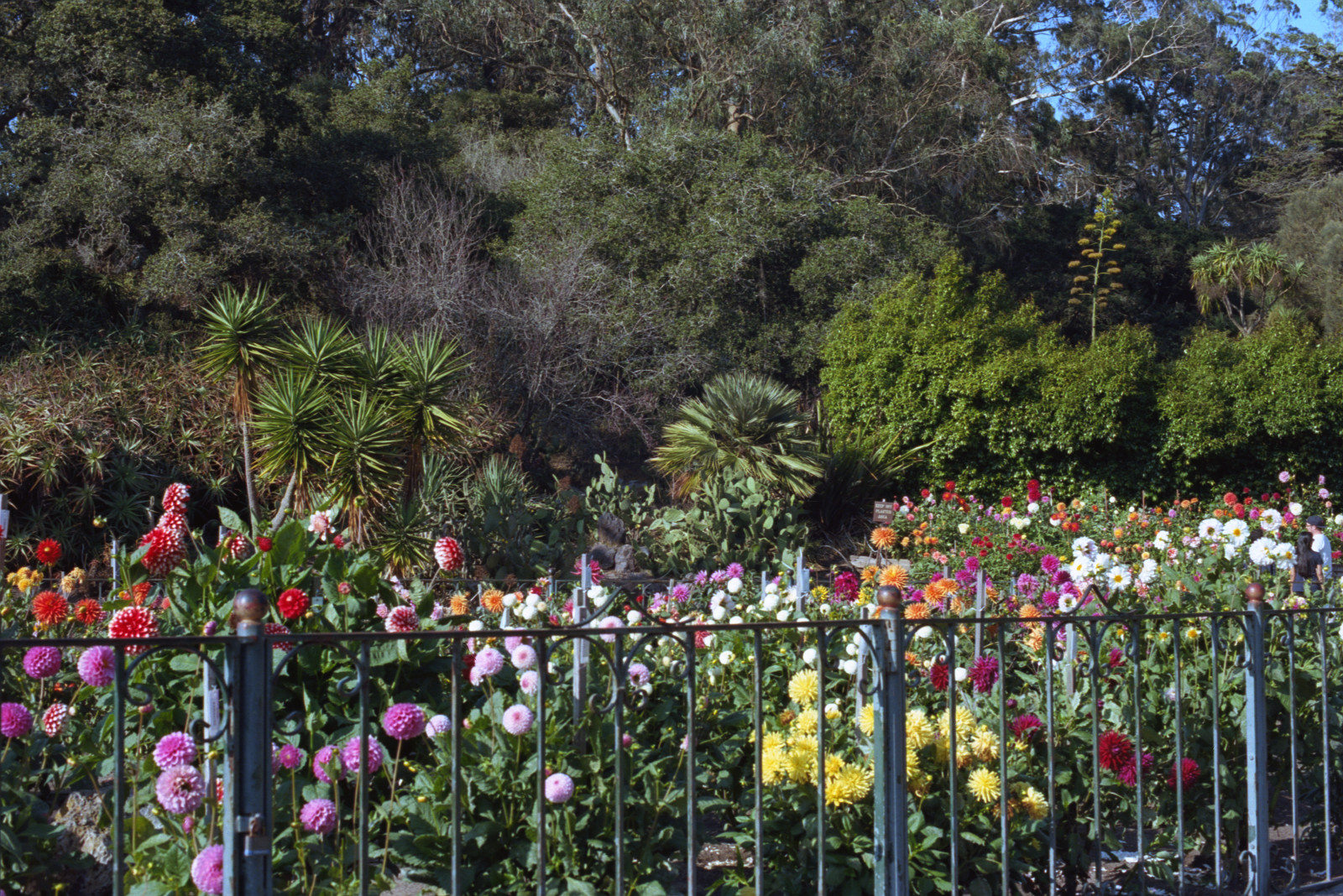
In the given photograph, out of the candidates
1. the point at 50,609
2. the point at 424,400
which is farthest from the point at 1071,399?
the point at 50,609

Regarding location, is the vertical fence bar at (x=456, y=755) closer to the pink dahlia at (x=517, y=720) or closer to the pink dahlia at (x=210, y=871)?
the pink dahlia at (x=517, y=720)

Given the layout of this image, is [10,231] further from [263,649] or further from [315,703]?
[263,649]

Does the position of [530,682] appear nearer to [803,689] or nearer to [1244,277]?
[803,689]

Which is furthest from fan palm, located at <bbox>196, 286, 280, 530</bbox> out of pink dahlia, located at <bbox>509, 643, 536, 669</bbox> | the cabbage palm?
pink dahlia, located at <bbox>509, 643, 536, 669</bbox>

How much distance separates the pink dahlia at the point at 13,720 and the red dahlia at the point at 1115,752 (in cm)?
267

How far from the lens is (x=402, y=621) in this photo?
291 centimetres

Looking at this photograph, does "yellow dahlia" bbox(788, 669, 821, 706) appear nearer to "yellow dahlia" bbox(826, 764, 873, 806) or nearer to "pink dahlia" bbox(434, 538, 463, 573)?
"yellow dahlia" bbox(826, 764, 873, 806)

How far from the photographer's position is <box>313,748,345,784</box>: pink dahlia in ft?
7.04

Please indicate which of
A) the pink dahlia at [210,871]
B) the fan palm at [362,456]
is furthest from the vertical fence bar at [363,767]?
the fan palm at [362,456]

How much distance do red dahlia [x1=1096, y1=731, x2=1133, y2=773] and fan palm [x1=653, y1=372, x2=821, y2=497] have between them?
25.6 ft

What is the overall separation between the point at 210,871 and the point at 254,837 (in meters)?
0.19

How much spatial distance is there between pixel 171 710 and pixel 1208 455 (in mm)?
13757

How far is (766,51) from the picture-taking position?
17.5m

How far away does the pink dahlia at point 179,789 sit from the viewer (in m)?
1.98
